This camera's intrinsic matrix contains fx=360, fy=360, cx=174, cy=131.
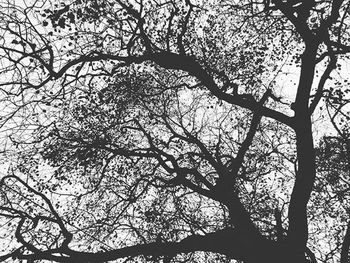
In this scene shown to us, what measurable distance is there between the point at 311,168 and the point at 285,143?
4376mm

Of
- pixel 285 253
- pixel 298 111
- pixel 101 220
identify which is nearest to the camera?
pixel 285 253

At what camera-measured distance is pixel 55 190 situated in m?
10.2

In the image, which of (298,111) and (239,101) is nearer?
(298,111)

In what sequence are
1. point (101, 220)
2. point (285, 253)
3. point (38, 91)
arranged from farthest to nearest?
point (101, 220), point (38, 91), point (285, 253)

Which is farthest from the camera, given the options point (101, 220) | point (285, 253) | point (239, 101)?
point (101, 220)

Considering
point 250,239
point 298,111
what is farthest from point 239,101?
point 250,239

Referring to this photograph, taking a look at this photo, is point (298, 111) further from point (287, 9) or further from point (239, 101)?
point (287, 9)

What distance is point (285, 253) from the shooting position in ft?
22.0

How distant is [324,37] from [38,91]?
257 inches

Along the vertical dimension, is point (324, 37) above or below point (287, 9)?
below

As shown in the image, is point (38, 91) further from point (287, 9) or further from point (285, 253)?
point (285, 253)

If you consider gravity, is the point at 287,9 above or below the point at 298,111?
above

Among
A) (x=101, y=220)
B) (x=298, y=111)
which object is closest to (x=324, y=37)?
(x=298, y=111)

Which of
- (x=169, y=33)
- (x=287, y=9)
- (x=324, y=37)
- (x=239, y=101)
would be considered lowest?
(x=239, y=101)
